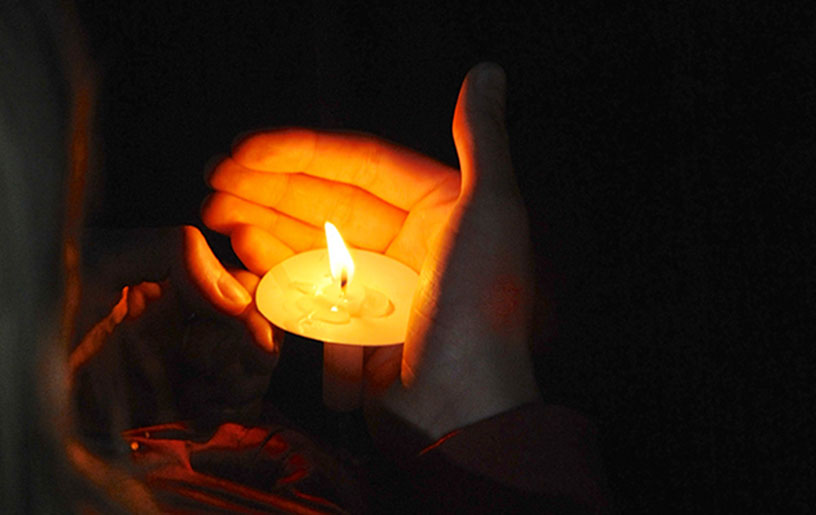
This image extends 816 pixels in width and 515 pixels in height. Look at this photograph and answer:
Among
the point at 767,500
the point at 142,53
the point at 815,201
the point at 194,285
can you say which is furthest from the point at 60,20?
the point at 767,500

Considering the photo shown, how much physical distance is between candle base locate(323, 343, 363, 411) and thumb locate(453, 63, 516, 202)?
0.27 m

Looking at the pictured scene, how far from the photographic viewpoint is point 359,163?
1.12 m

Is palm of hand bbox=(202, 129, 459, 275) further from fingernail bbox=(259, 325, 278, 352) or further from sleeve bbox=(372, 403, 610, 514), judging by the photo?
sleeve bbox=(372, 403, 610, 514)

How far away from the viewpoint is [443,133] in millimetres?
1232

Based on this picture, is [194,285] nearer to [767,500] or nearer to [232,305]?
[232,305]

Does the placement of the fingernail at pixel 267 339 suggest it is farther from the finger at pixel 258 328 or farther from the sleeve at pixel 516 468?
the sleeve at pixel 516 468

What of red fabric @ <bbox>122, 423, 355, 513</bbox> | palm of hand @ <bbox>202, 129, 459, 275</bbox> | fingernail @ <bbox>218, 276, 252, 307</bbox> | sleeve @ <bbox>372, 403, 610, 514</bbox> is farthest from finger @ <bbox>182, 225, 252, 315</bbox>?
sleeve @ <bbox>372, 403, 610, 514</bbox>

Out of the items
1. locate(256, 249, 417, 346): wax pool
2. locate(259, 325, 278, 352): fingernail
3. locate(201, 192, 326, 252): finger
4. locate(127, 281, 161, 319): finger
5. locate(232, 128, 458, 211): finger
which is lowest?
locate(259, 325, 278, 352): fingernail

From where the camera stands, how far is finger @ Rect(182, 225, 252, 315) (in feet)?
3.39

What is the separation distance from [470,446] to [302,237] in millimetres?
524

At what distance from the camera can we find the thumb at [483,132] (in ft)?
3.11

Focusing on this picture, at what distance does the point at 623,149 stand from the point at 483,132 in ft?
0.91

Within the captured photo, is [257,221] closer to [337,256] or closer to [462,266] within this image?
[337,256]

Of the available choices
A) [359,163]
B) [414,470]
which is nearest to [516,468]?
[414,470]
